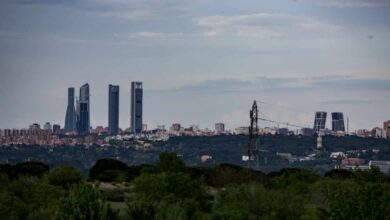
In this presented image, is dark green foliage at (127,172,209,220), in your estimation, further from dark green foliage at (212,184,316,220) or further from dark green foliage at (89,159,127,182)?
dark green foliage at (89,159,127,182)

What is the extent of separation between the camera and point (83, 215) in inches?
2442

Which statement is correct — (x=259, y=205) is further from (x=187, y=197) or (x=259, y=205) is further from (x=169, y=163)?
(x=169, y=163)

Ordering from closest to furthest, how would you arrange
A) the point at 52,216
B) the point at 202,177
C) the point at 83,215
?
the point at 83,215 < the point at 52,216 < the point at 202,177

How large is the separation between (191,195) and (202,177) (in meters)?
18.5

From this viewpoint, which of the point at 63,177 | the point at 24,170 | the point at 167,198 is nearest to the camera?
the point at 167,198

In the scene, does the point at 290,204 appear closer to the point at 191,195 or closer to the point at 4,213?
the point at 191,195

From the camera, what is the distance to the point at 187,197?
8331cm

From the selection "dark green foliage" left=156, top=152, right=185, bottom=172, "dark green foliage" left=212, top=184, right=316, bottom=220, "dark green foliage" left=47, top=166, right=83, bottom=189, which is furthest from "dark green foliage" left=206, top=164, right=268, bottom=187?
"dark green foliage" left=212, top=184, right=316, bottom=220

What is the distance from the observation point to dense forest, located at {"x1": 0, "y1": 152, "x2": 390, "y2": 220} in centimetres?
6284

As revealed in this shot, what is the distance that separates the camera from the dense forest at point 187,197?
62.8 metres

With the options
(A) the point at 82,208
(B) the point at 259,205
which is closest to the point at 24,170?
(B) the point at 259,205

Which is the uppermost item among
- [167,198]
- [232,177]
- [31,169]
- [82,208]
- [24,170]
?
[31,169]

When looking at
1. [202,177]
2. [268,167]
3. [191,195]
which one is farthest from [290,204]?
[268,167]

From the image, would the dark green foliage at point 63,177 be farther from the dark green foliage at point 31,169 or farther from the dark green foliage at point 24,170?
the dark green foliage at point 31,169
